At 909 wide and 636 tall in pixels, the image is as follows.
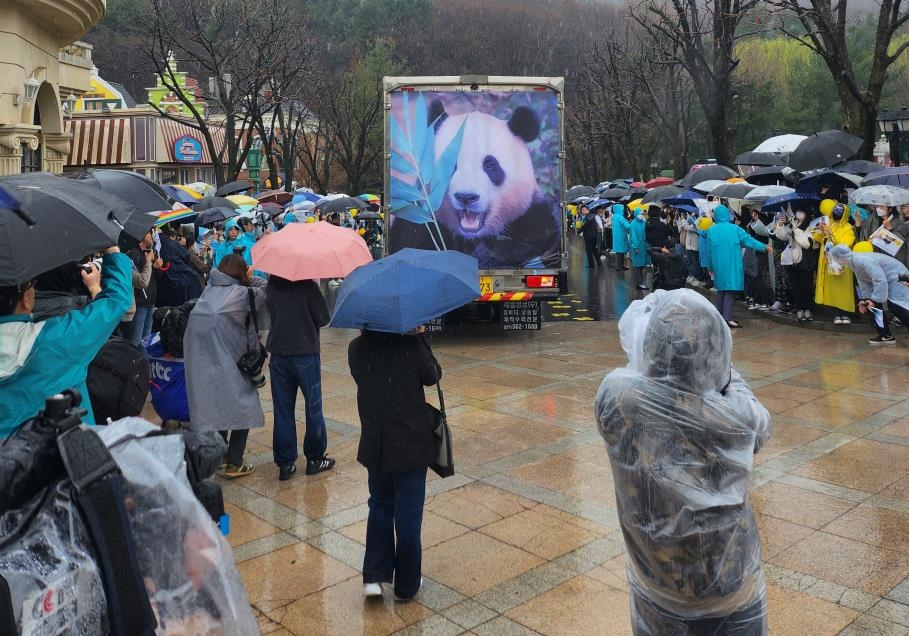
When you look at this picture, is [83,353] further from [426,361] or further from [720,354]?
[720,354]

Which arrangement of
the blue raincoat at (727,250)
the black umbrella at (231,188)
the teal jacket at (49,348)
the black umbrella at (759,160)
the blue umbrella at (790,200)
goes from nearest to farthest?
the teal jacket at (49,348) < the blue raincoat at (727,250) < the blue umbrella at (790,200) < the black umbrella at (759,160) < the black umbrella at (231,188)

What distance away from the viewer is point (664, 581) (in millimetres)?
2967

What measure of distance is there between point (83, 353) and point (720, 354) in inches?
92.7

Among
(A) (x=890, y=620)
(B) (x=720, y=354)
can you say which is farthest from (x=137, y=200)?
(A) (x=890, y=620)

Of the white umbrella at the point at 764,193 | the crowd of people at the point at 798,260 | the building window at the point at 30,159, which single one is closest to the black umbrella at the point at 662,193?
the crowd of people at the point at 798,260

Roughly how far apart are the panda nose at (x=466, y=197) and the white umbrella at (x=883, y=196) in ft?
15.7

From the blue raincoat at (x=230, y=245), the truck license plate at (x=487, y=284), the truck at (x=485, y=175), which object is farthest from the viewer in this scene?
the blue raincoat at (x=230, y=245)

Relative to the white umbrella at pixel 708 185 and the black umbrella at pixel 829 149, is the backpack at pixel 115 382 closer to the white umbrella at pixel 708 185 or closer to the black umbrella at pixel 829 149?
the black umbrella at pixel 829 149

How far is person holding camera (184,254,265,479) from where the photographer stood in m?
6.23

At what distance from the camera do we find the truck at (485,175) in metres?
11.5

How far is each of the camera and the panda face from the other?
5.61m

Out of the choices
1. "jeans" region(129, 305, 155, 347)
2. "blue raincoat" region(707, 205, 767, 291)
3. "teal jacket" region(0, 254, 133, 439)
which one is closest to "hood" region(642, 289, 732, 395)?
"teal jacket" region(0, 254, 133, 439)

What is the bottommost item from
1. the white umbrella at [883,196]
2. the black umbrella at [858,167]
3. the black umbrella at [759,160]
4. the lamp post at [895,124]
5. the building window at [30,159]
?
the white umbrella at [883,196]

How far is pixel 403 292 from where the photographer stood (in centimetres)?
433
